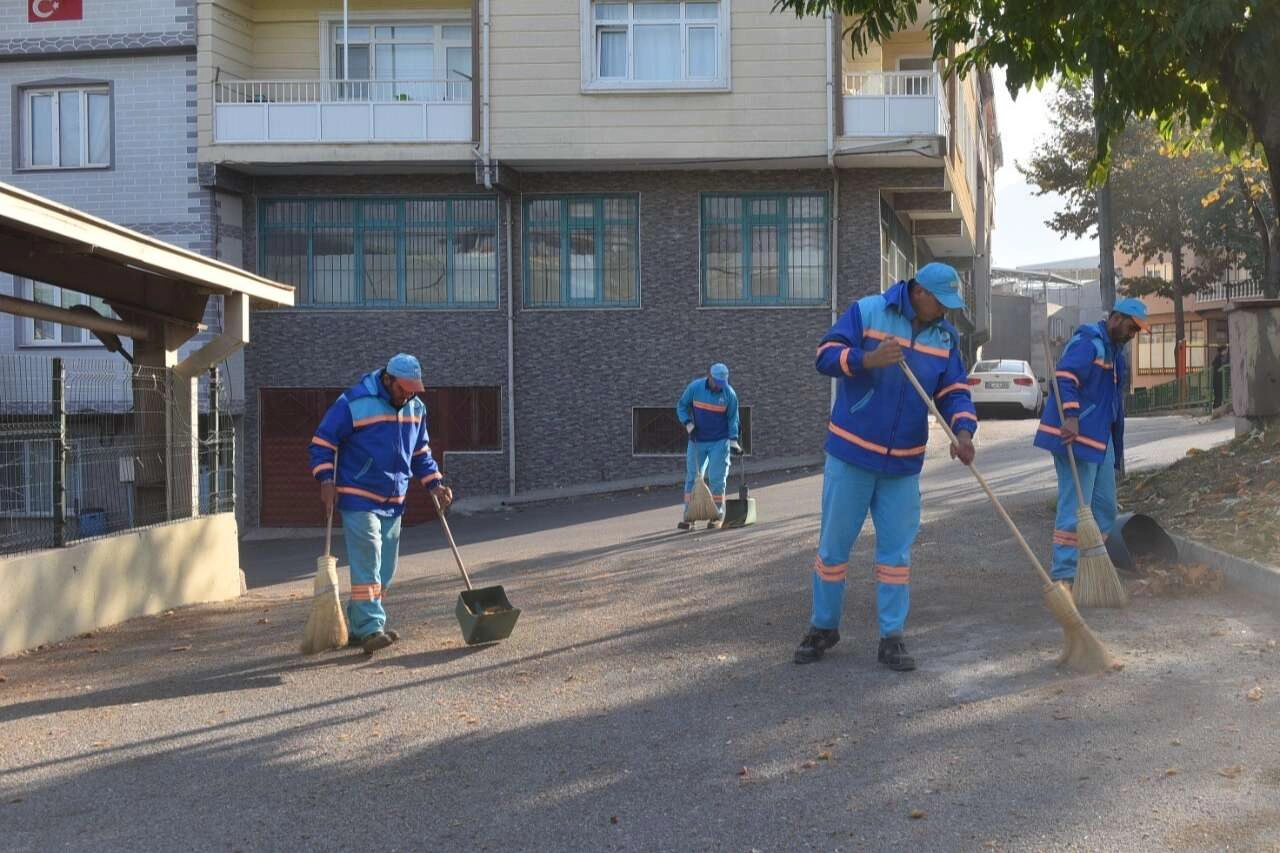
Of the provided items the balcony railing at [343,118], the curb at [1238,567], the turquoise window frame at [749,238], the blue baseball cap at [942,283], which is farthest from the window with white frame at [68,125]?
the blue baseball cap at [942,283]

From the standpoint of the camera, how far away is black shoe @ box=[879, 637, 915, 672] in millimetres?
7328

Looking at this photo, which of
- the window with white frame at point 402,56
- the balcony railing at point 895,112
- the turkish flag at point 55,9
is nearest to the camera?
the balcony railing at point 895,112

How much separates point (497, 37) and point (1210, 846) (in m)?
19.8

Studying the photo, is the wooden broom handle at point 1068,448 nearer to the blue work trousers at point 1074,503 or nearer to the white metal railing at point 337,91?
the blue work trousers at point 1074,503

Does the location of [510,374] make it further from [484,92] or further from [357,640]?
[357,640]

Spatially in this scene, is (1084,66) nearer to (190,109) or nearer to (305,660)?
(305,660)

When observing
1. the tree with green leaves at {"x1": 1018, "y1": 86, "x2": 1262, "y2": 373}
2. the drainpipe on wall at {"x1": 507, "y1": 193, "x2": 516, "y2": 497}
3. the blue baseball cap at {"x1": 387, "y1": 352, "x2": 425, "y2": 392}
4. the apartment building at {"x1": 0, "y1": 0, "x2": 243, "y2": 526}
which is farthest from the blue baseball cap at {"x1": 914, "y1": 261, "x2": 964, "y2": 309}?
the tree with green leaves at {"x1": 1018, "y1": 86, "x2": 1262, "y2": 373}

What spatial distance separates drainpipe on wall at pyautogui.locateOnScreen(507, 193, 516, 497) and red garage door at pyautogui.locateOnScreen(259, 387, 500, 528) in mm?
295

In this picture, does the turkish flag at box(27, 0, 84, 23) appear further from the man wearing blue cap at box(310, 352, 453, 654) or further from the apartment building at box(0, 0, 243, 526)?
the man wearing blue cap at box(310, 352, 453, 654)

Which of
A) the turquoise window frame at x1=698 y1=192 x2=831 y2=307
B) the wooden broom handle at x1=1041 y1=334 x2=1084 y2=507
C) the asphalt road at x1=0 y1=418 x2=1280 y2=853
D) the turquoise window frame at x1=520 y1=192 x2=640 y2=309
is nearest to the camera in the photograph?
the asphalt road at x1=0 y1=418 x2=1280 y2=853

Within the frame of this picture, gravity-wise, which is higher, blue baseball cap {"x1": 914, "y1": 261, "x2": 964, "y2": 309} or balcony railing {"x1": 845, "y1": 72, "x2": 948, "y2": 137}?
balcony railing {"x1": 845, "y1": 72, "x2": 948, "y2": 137}

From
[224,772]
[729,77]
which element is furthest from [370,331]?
[224,772]

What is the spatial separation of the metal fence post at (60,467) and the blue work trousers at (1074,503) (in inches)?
262

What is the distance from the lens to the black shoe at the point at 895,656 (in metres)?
7.33
